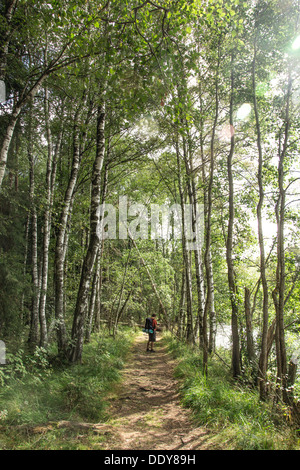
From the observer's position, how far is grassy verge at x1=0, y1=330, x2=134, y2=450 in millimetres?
3070

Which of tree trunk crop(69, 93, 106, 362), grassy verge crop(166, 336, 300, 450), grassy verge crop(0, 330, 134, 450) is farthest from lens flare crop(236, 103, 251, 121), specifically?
grassy verge crop(0, 330, 134, 450)

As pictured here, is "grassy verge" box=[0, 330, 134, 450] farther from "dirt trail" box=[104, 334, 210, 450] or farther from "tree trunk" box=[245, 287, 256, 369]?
"tree trunk" box=[245, 287, 256, 369]

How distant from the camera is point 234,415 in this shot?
3941 millimetres

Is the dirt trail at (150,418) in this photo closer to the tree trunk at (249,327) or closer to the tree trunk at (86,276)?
the tree trunk at (86,276)

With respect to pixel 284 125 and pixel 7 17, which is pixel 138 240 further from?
pixel 7 17

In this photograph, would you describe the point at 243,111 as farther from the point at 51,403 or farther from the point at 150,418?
the point at 51,403

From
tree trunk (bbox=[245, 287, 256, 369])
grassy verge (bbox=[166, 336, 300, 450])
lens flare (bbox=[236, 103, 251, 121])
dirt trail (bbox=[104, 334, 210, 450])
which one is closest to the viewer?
grassy verge (bbox=[166, 336, 300, 450])

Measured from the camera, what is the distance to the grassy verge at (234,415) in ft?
9.94

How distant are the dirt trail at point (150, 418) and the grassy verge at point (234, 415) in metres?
0.24

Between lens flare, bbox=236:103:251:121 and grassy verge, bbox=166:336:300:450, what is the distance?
23.5 feet

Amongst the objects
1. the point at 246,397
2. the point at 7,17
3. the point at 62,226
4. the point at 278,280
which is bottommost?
the point at 246,397
